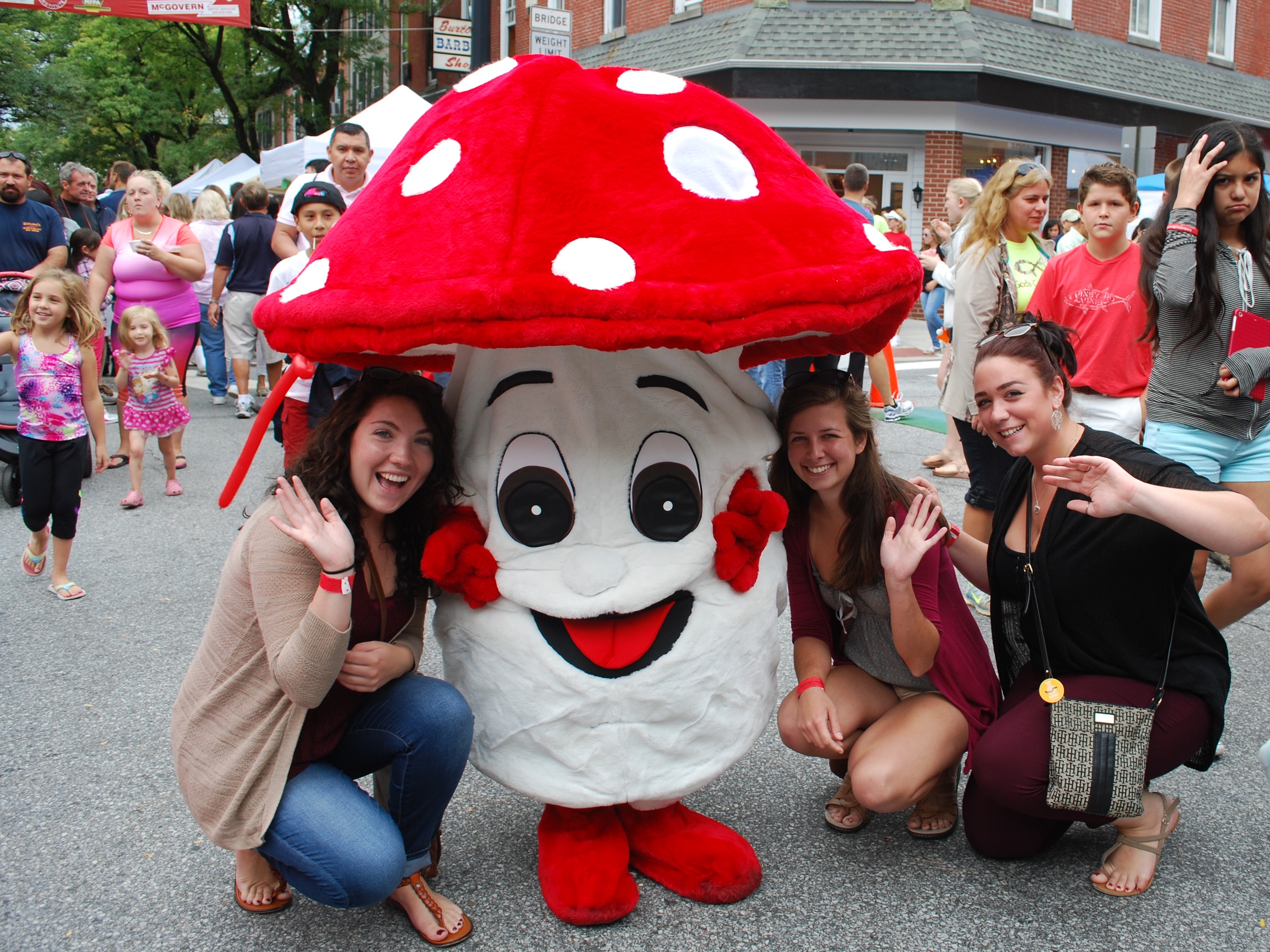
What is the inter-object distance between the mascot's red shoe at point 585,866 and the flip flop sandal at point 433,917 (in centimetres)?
19

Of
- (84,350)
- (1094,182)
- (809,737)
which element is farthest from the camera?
(84,350)

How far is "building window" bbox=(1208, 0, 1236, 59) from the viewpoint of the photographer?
19.8 m

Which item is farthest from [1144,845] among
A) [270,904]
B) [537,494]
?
[270,904]

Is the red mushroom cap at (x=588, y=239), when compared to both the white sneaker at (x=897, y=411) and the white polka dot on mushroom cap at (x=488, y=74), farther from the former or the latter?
the white sneaker at (x=897, y=411)

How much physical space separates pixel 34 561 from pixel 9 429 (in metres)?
1.52

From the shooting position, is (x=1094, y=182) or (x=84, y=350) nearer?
(x=1094, y=182)

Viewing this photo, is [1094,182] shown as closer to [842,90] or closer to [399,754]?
[399,754]

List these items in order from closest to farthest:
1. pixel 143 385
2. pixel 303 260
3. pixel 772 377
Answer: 1. pixel 303 260
2. pixel 772 377
3. pixel 143 385

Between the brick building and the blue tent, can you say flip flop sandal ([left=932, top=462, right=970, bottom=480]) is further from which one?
the brick building

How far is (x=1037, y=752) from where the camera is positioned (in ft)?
7.82

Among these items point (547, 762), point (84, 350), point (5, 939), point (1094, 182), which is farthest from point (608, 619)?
point (84, 350)

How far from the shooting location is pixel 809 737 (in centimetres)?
245

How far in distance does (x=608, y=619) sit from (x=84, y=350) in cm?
362

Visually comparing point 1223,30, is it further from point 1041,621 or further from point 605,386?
point 605,386
